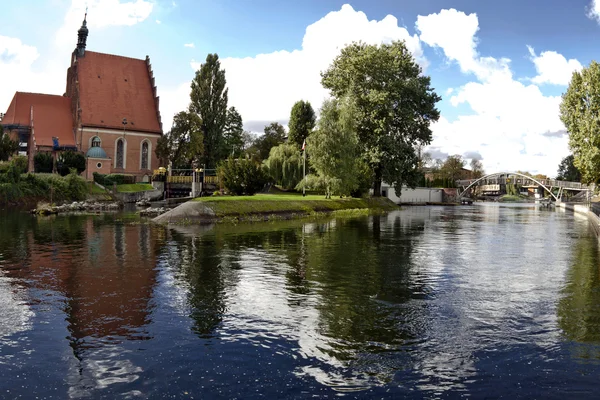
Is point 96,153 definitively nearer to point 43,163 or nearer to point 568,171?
point 43,163

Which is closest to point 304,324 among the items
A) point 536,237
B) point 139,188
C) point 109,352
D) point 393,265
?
point 109,352

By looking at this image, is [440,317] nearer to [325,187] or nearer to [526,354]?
[526,354]

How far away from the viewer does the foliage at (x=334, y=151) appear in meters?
57.1

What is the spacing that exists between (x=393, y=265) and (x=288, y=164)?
55.6 meters

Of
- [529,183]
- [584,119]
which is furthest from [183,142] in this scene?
[529,183]

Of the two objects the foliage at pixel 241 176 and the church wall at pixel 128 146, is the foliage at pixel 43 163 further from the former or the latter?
the foliage at pixel 241 176

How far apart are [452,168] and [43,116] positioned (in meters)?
129

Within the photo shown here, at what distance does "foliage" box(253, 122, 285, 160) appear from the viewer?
105250 mm

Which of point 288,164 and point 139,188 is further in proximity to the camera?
point 139,188

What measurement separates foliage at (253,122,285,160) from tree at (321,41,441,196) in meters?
34.9

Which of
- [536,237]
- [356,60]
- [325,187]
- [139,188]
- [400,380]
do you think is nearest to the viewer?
[400,380]

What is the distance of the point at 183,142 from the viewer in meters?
87.6

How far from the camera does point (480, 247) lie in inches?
997

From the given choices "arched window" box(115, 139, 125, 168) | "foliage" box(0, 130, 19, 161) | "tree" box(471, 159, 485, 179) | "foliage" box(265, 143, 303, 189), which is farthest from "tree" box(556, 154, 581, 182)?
"foliage" box(0, 130, 19, 161)
